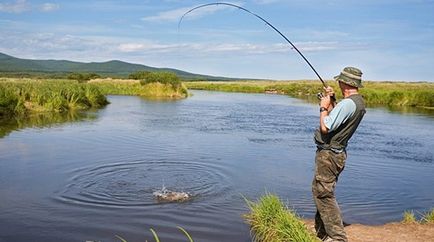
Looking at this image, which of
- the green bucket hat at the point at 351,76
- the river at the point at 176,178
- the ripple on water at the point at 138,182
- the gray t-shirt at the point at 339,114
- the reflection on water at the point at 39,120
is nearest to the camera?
the gray t-shirt at the point at 339,114

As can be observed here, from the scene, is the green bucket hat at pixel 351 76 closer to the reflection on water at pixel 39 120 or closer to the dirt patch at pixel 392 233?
the dirt patch at pixel 392 233

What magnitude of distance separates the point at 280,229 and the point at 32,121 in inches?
641

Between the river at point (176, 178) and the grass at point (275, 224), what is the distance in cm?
20

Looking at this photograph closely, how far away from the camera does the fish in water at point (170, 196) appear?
27.0ft

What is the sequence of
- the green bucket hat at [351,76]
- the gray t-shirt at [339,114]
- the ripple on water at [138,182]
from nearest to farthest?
the gray t-shirt at [339,114] → the green bucket hat at [351,76] → the ripple on water at [138,182]

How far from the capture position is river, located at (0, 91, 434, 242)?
690 cm

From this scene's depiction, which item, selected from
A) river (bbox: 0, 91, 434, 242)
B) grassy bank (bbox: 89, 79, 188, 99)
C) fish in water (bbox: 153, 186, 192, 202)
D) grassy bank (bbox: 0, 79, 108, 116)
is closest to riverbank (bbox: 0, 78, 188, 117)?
grassy bank (bbox: 0, 79, 108, 116)

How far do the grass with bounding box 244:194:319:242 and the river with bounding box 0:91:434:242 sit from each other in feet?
0.66

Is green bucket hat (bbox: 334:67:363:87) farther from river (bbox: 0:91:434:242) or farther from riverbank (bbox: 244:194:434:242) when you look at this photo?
river (bbox: 0:91:434:242)

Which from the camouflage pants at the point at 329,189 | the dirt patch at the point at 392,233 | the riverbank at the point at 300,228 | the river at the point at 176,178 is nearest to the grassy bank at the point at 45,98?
the river at the point at 176,178

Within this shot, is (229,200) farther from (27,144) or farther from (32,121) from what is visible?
(32,121)

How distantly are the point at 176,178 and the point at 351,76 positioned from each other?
549 centimetres

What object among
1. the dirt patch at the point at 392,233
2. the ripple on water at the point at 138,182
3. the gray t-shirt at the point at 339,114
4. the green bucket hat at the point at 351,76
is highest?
the green bucket hat at the point at 351,76

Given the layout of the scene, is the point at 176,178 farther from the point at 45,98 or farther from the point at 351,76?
the point at 45,98
